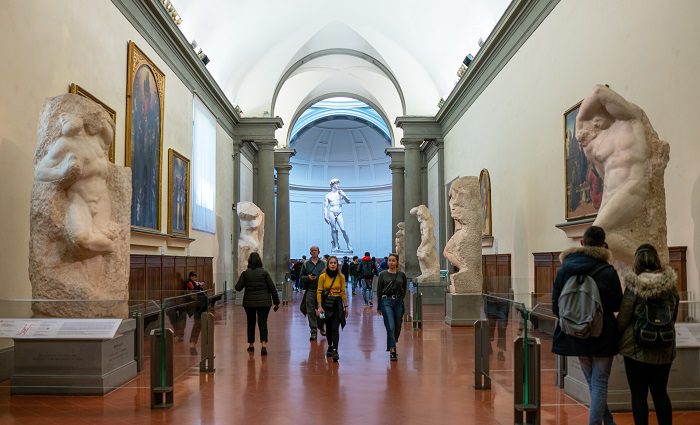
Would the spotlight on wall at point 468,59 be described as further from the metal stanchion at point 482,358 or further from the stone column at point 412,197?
the metal stanchion at point 482,358

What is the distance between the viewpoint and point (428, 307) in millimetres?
18406

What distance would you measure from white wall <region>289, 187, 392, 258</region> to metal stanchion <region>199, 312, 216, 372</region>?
34.6 metres

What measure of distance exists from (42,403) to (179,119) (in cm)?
1103

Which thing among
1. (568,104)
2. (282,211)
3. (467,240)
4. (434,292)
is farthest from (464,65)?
(282,211)

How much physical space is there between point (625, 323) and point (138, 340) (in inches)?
197

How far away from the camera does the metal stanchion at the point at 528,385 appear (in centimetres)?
552

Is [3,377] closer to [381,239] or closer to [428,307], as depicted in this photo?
[428,307]

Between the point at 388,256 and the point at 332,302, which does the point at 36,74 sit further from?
the point at 388,256

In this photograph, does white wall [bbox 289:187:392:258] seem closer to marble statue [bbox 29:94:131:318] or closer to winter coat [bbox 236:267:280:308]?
winter coat [bbox 236:267:280:308]

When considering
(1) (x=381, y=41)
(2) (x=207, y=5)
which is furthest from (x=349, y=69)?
(2) (x=207, y=5)

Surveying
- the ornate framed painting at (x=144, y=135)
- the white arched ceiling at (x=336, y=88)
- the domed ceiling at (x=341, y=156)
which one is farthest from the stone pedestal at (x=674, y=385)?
the domed ceiling at (x=341, y=156)

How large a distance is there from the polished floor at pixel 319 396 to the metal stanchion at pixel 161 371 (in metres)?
0.13

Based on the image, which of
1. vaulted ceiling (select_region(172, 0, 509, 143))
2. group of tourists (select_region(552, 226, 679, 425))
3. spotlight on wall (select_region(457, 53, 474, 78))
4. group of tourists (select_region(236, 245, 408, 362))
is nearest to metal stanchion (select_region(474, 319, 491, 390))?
group of tourists (select_region(236, 245, 408, 362))

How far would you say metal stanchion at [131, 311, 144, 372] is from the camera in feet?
23.1
